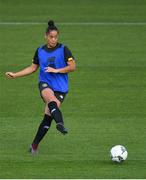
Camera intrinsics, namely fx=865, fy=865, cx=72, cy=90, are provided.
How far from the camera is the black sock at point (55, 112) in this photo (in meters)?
12.9

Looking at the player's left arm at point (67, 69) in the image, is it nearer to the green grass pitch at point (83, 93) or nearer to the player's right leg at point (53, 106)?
the player's right leg at point (53, 106)

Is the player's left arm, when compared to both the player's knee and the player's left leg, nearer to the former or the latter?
the player's knee

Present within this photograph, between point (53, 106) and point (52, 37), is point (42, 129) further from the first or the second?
point (52, 37)

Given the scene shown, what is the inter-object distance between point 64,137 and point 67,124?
0.95 metres

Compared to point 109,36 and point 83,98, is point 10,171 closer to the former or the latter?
point 83,98

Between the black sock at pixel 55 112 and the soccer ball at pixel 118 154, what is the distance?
2.97 ft

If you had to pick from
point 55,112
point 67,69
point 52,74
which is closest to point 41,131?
point 55,112

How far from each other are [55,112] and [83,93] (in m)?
5.97

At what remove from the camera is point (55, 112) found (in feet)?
42.4

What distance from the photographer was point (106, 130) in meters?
15.0

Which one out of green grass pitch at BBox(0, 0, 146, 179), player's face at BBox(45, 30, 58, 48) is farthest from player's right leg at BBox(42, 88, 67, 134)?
player's face at BBox(45, 30, 58, 48)

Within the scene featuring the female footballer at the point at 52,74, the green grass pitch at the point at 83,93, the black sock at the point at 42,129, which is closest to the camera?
the green grass pitch at the point at 83,93

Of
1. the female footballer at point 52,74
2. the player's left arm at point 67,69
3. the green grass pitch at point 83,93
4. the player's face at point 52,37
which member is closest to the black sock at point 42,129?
the female footballer at point 52,74
